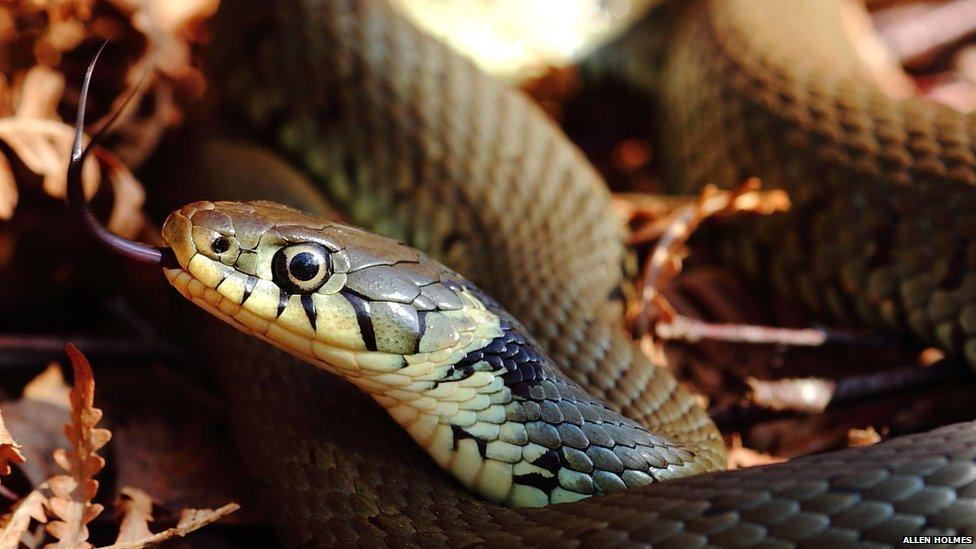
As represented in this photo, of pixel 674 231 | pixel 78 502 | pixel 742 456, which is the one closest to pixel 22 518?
pixel 78 502

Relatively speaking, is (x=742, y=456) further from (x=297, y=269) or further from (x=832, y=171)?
(x=297, y=269)

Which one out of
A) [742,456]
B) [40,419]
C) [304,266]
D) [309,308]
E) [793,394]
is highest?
[304,266]

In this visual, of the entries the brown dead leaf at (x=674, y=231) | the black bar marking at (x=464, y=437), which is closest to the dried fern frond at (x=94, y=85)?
the black bar marking at (x=464, y=437)

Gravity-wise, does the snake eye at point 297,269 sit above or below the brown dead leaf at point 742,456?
above

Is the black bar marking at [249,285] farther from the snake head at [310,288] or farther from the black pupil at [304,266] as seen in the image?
the black pupil at [304,266]

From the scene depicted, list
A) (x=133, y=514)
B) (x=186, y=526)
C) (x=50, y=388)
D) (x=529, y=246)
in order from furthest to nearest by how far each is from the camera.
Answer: (x=529, y=246)
(x=50, y=388)
(x=133, y=514)
(x=186, y=526)

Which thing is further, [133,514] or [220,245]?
[133,514]

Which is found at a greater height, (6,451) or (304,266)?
(304,266)
